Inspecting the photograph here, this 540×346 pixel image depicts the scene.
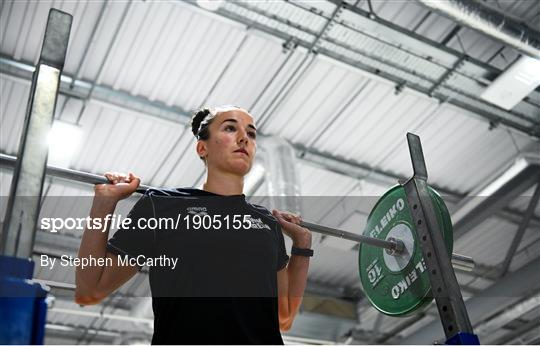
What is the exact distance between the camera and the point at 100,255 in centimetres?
187

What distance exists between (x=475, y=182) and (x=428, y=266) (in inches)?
224

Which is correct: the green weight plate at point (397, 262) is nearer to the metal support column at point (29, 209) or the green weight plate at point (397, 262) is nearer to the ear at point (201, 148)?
the ear at point (201, 148)

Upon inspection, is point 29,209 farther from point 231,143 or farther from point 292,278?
point 292,278

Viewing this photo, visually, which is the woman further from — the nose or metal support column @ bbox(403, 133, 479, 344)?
metal support column @ bbox(403, 133, 479, 344)

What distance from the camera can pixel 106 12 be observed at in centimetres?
498

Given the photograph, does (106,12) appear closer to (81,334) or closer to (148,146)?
(148,146)

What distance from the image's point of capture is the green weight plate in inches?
102

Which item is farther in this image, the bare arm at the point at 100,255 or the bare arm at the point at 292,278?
the bare arm at the point at 292,278

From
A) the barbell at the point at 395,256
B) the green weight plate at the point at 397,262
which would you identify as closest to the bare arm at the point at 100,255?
the barbell at the point at 395,256

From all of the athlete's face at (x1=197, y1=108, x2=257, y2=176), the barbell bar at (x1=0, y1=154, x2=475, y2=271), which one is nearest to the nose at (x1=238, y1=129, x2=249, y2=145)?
the athlete's face at (x1=197, y1=108, x2=257, y2=176)

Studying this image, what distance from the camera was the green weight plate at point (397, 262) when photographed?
8.48 ft

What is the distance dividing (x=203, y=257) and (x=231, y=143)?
614mm

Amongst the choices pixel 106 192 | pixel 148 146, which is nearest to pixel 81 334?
pixel 148 146

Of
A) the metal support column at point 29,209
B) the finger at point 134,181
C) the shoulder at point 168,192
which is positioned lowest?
the metal support column at point 29,209
